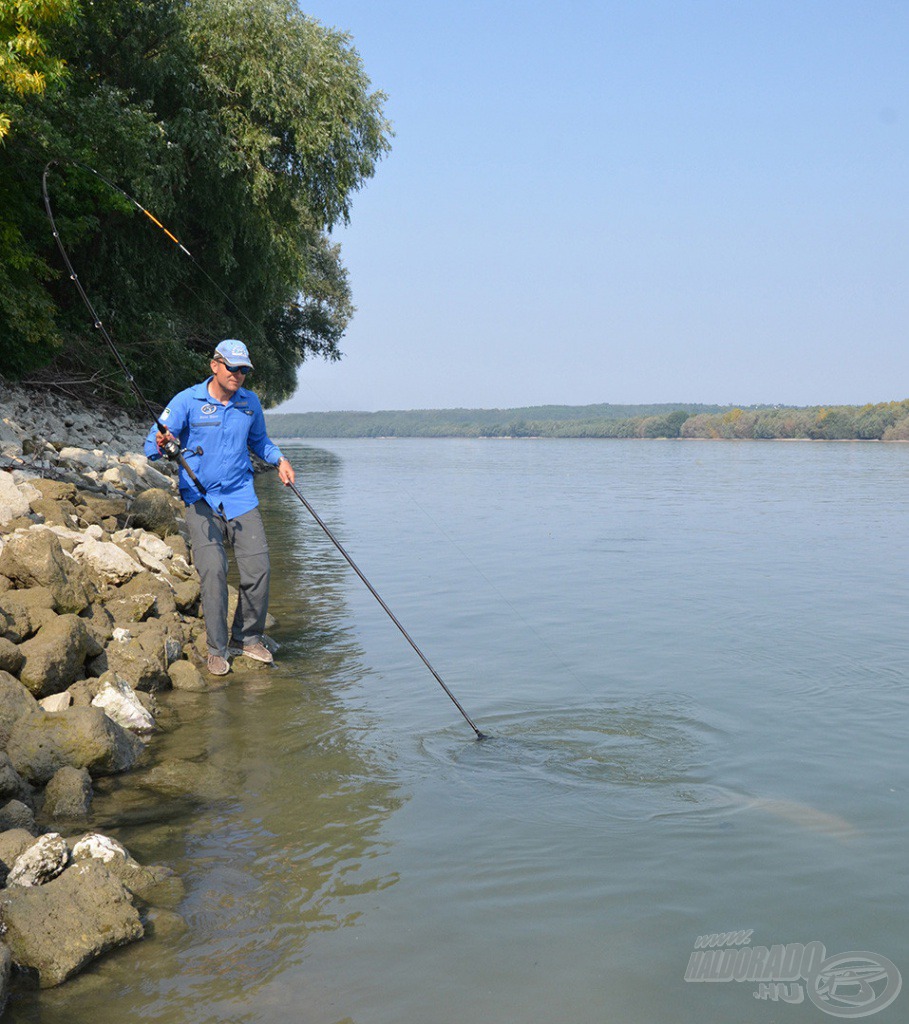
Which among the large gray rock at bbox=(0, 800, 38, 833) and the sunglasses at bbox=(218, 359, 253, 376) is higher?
the sunglasses at bbox=(218, 359, 253, 376)

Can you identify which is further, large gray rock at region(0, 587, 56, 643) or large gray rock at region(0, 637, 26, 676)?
large gray rock at region(0, 587, 56, 643)

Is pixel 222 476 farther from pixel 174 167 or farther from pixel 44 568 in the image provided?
pixel 174 167

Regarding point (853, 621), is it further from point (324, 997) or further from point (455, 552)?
point (324, 997)

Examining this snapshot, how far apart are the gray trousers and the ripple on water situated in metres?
2.04

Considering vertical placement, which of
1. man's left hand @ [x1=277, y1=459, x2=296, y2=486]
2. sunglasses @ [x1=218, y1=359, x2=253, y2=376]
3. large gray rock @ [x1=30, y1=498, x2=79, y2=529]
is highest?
sunglasses @ [x1=218, y1=359, x2=253, y2=376]

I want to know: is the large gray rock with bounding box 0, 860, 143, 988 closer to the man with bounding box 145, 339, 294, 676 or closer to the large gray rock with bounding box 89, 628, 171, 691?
the large gray rock with bounding box 89, 628, 171, 691

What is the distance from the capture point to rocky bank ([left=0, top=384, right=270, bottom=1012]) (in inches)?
148

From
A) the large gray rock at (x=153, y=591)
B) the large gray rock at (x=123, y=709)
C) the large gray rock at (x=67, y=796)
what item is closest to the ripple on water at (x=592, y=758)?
the large gray rock at (x=123, y=709)

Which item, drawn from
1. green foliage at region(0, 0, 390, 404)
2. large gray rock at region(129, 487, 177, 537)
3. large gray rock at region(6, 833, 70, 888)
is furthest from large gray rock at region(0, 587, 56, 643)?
green foliage at region(0, 0, 390, 404)

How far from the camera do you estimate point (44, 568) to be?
24.2 feet

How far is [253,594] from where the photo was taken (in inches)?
305

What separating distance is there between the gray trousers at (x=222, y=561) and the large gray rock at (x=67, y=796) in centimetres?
249

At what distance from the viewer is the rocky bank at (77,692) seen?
377 cm

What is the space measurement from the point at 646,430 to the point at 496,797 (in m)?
124
